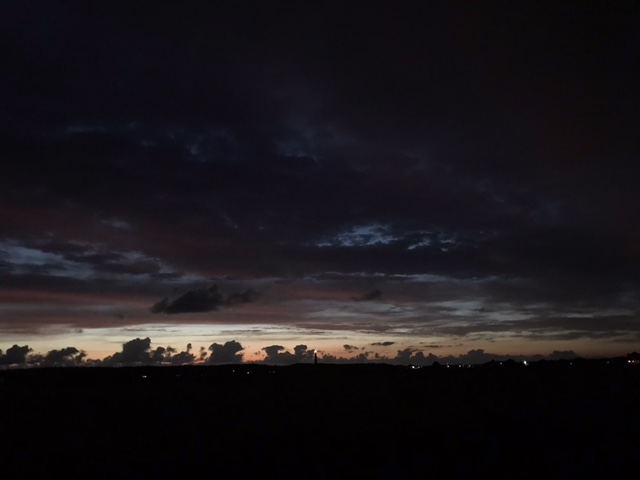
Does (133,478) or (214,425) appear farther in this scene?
(214,425)

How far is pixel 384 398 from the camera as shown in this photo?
6334cm

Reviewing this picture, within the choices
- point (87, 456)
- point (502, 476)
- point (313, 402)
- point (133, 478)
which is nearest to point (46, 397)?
point (313, 402)

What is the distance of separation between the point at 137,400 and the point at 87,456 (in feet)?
113

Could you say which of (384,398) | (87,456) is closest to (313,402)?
(384,398)

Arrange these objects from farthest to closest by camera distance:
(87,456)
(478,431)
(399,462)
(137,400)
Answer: (137,400) < (478,431) < (87,456) < (399,462)

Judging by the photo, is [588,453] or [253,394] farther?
[253,394]

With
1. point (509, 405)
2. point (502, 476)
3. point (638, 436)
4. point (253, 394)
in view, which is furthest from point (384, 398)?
point (502, 476)

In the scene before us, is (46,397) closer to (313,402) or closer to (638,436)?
(313,402)

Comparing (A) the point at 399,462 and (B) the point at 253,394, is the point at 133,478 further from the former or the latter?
(B) the point at 253,394

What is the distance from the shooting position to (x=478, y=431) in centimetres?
3994

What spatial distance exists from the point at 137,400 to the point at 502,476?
52.1 m

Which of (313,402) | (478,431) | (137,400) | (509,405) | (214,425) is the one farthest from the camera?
(137,400)

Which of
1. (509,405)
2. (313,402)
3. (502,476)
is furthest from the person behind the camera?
(313,402)

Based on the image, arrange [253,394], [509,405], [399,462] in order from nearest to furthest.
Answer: [399,462] → [509,405] → [253,394]
